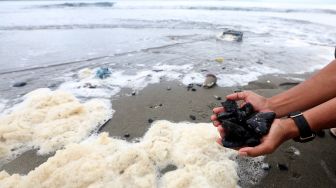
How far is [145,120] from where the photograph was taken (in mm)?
4695

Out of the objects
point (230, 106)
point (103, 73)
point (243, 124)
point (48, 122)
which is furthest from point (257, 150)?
point (103, 73)

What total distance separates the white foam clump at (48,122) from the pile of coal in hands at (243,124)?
2.18m

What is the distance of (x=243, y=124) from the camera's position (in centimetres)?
310

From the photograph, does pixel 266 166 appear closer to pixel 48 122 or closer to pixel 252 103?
pixel 252 103

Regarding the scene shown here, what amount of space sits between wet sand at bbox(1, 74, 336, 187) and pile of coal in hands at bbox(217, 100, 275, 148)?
0.74 meters

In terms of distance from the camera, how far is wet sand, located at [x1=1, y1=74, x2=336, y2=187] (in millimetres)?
3357

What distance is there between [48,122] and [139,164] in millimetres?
1911

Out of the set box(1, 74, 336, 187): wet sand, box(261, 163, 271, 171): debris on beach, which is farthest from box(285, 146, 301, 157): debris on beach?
box(261, 163, 271, 171): debris on beach

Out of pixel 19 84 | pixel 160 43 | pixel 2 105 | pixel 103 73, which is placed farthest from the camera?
pixel 160 43

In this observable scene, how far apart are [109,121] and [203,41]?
730cm

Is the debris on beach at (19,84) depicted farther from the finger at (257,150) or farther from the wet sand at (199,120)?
the finger at (257,150)

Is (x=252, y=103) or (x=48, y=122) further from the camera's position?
(x=48, y=122)

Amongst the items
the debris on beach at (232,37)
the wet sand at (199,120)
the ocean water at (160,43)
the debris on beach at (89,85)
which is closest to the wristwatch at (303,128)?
the wet sand at (199,120)

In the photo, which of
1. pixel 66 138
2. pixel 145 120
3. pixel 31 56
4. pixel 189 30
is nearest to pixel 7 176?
pixel 66 138
